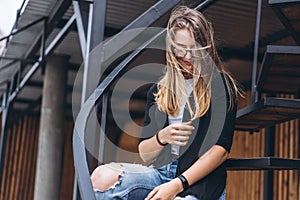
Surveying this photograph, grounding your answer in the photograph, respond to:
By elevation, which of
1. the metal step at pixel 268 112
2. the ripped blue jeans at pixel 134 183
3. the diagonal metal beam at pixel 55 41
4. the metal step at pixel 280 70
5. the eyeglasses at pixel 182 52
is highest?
the diagonal metal beam at pixel 55 41

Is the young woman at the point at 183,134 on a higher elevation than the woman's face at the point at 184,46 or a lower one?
lower

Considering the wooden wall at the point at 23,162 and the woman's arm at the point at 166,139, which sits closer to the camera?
the woman's arm at the point at 166,139

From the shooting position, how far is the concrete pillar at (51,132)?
293 inches

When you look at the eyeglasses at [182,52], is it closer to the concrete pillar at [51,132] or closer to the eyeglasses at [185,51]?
the eyeglasses at [185,51]

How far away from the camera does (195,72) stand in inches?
82.8

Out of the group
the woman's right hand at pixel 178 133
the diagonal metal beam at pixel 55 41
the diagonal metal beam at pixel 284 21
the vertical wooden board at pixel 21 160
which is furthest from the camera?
the vertical wooden board at pixel 21 160

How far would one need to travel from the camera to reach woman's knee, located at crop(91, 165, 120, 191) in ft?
6.47

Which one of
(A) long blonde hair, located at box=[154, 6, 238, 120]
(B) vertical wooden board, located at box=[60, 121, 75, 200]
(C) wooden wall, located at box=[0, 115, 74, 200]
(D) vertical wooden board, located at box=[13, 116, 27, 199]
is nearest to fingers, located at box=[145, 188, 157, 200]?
(A) long blonde hair, located at box=[154, 6, 238, 120]

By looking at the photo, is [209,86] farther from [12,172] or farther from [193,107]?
[12,172]

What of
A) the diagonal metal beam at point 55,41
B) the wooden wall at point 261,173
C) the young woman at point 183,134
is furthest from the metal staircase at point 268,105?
the wooden wall at point 261,173

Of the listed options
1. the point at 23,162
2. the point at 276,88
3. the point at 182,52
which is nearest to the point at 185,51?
the point at 182,52

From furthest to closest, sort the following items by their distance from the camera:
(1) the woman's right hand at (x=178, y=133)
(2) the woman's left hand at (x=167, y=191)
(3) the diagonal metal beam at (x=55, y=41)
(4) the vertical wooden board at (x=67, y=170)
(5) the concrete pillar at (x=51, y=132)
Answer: (4) the vertical wooden board at (x=67, y=170), (5) the concrete pillar at (x=51, y=132), (3) the diagonal metal beam at (x=55, y=41), (1) the woman's right hand at (x=178, y=133), (2) the woman's left hand at (x=167, y=191)

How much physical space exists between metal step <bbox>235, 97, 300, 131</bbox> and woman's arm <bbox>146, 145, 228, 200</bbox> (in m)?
0.55

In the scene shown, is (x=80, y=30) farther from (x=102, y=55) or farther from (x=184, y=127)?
(x=184, y=127)
